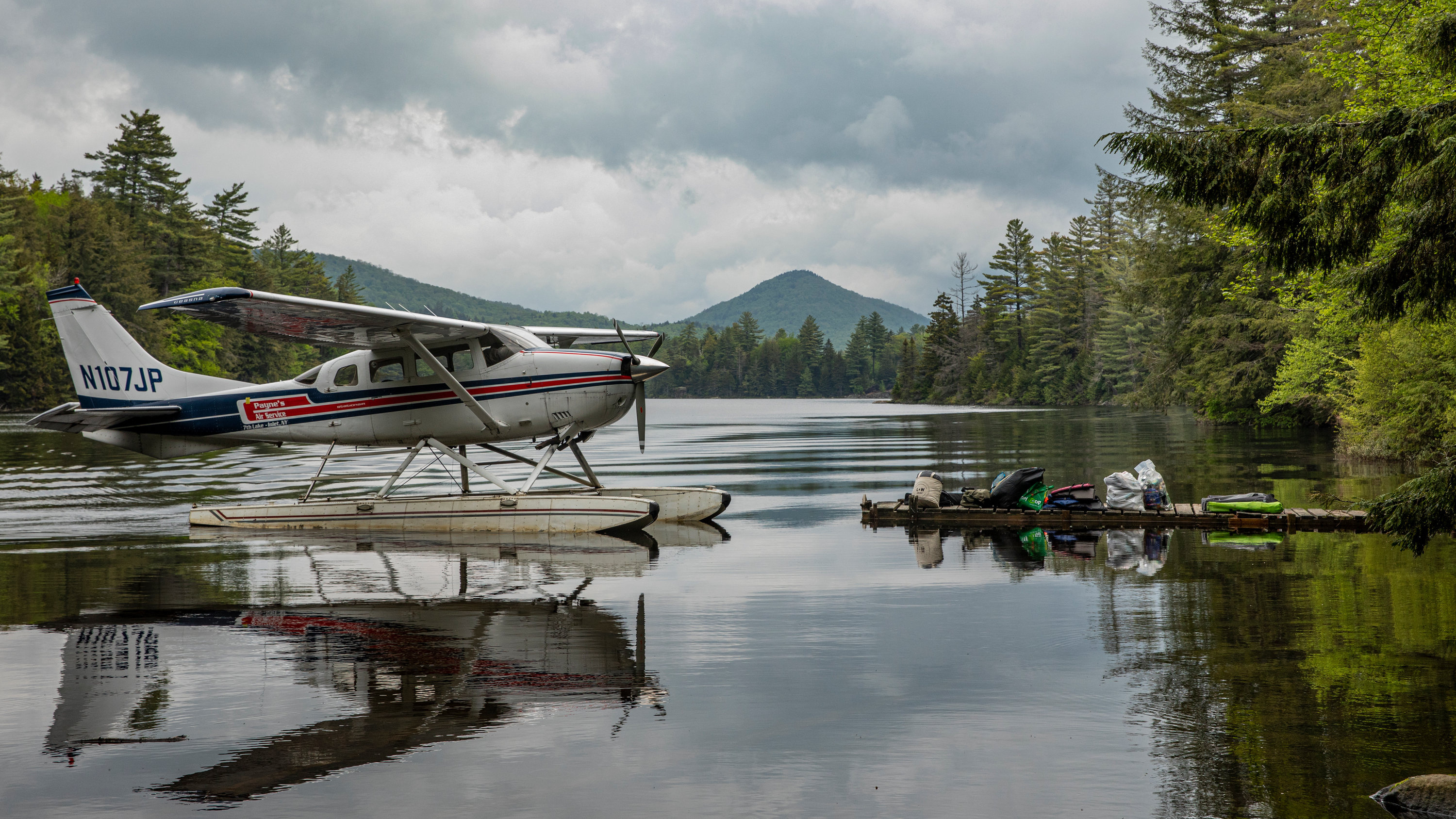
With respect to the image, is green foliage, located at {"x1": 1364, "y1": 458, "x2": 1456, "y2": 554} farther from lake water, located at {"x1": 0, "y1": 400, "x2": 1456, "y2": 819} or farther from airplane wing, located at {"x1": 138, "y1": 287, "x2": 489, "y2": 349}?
airplane wing, located at {"x1": 138, "y1": 287, "x2": 489, "y2": 349}

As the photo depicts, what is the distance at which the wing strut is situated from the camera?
14.0m

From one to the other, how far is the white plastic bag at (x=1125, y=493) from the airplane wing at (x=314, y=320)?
8.76 metres

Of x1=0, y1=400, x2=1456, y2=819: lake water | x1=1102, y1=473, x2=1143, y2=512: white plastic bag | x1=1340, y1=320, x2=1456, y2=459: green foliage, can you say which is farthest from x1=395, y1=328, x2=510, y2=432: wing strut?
x1=1340, y1=320, x2=1456, y2=459: green foliage

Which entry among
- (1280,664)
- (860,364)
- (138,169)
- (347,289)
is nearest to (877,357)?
(860,364)

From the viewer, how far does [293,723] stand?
565 cm

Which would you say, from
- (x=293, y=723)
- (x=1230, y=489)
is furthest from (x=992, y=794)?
(x=1230, y=489)

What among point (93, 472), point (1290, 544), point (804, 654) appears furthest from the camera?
point (93, 472)

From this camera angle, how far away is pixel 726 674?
6598mm

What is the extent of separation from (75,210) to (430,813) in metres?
86.9

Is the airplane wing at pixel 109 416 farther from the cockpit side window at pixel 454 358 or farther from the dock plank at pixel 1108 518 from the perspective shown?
the dock plank at pixel 1108 518

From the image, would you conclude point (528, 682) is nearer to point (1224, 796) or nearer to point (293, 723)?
point (293, 723)

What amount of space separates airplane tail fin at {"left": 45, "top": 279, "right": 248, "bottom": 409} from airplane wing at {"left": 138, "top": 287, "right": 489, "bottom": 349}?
193cm

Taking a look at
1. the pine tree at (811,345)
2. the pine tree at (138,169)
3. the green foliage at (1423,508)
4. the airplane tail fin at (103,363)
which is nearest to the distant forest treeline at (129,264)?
the pine tree at (138,169)

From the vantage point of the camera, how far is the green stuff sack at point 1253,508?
12750mm
